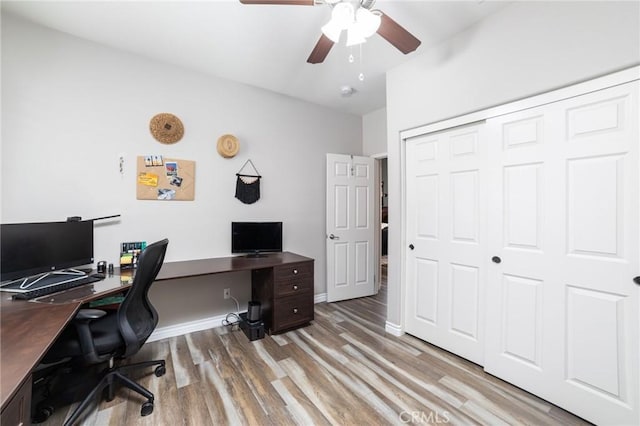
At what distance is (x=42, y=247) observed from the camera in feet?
6.34

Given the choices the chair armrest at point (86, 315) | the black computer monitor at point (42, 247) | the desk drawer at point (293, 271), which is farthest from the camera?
the desk drawer at point (293, 271)

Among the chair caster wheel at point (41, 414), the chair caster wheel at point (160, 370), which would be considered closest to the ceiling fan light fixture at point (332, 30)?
the chair caster wheel at point (160, 370)

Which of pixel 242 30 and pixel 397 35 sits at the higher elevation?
pixel 242 30

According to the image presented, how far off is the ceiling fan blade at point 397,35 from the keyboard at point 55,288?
2.64 m

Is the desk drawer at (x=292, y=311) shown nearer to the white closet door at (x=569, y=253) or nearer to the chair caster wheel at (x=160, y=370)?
the chair caster wheel at (x=160, y=370)

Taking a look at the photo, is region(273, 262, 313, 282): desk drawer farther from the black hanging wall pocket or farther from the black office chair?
the black office chair

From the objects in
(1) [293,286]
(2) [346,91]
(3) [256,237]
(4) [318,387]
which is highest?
(2) [346,91]

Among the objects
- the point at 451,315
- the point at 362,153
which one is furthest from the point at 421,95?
the point at 451,315

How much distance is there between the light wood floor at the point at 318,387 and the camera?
1.66 meters

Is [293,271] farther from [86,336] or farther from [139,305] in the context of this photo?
[86,336]

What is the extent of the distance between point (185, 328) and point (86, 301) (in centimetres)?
135

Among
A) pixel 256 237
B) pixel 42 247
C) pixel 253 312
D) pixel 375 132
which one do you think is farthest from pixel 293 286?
pixel 375 132

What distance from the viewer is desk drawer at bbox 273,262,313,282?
2.71 m

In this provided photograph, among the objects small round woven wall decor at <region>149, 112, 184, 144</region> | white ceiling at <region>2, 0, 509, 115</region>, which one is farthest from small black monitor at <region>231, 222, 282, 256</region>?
white ceiling at <region>2, 0, 509, 115</region>
